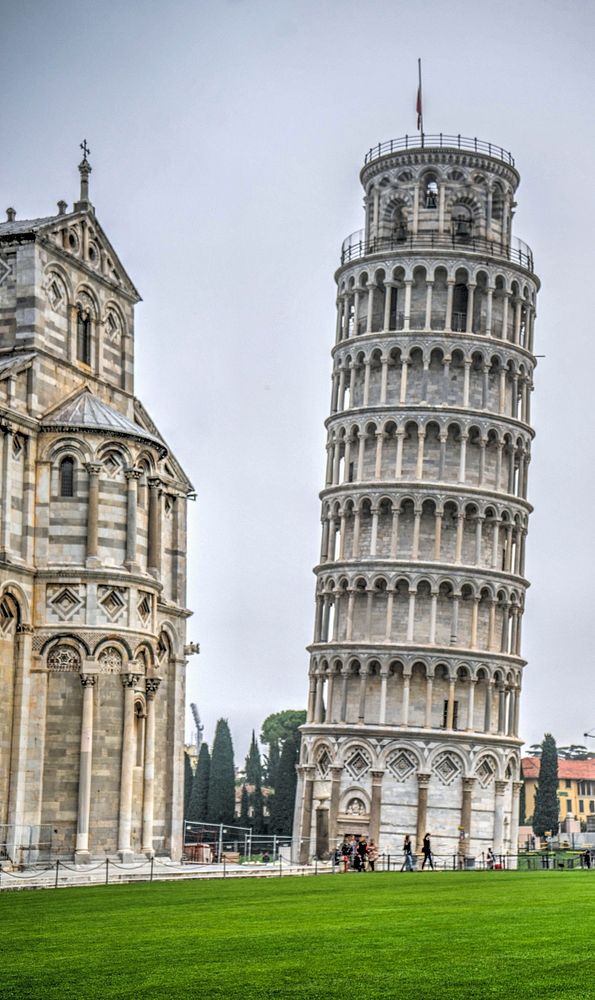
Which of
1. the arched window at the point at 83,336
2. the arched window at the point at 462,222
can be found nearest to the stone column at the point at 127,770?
the arched window at the point at 83,336

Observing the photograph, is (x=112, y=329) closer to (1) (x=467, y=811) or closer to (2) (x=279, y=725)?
(1) (x=467, y=811)

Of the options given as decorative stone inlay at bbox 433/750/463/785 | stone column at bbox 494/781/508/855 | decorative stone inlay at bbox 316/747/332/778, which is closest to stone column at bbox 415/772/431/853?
decorative stone inlay at bbox 433/750/463/785

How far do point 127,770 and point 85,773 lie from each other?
5.07 ft

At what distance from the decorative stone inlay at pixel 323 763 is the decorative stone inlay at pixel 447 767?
5871mm

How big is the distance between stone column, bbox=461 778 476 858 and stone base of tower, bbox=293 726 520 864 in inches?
2.0

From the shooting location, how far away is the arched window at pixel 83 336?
53594mm

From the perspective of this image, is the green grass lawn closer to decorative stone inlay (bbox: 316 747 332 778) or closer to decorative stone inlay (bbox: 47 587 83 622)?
decorative stone inlay (bbox: 47 587 83 622)

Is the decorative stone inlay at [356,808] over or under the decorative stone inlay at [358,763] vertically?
under

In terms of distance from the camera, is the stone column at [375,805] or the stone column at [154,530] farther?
the stone column at [375,805]

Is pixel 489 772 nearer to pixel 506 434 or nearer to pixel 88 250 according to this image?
pixel 506 434

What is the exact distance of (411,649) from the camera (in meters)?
81.7

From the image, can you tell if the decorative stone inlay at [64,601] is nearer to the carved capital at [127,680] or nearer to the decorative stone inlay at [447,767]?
the carved capital at [127,680]

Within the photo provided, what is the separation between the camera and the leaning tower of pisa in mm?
81812

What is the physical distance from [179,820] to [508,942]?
108ft
